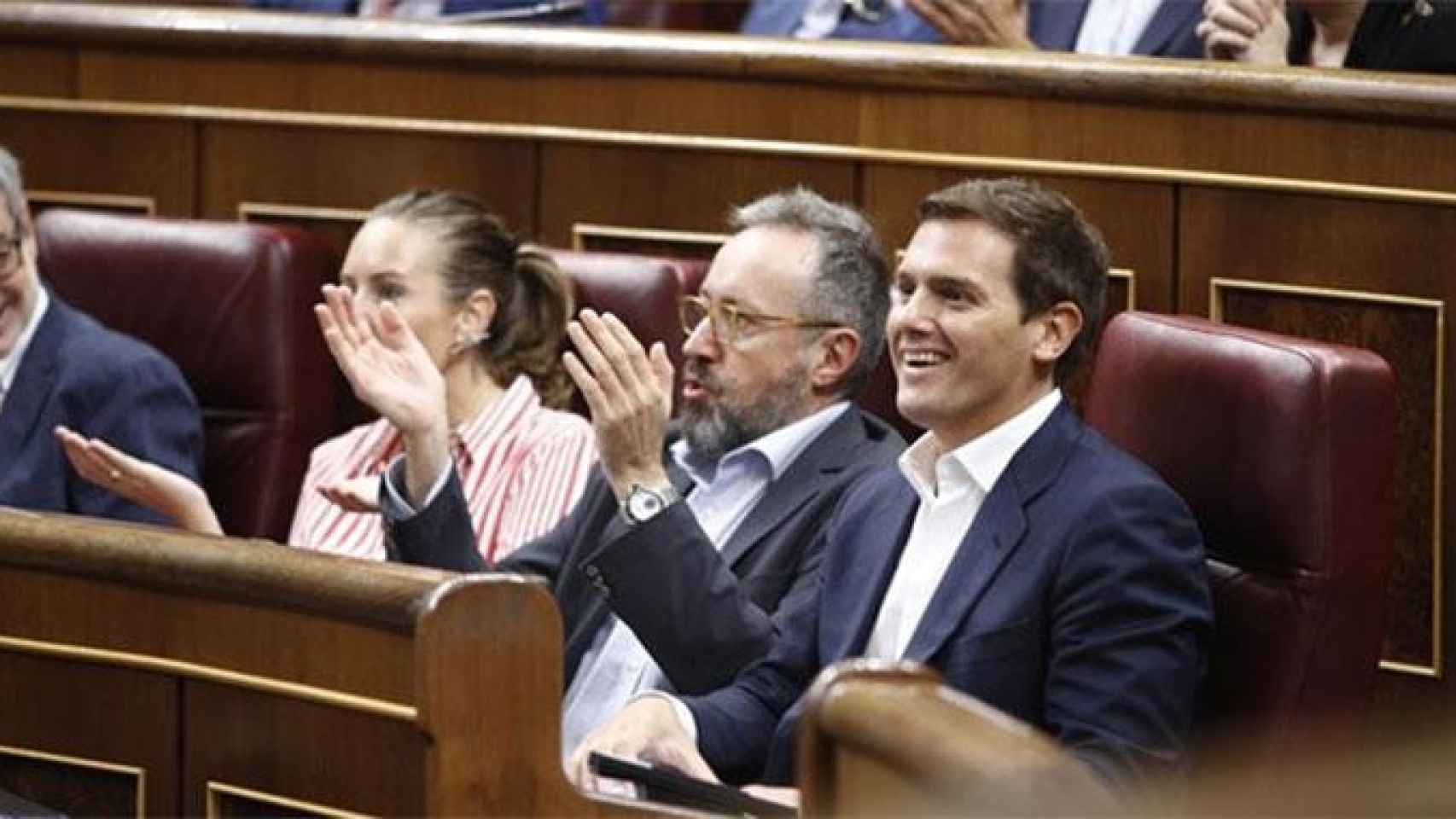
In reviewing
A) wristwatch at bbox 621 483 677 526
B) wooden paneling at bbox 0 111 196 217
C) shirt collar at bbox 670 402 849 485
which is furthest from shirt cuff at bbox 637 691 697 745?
wooden paneling at bbox 0 111 196 217

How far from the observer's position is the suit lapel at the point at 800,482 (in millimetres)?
1948

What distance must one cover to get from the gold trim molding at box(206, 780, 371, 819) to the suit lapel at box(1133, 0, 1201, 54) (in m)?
1.05

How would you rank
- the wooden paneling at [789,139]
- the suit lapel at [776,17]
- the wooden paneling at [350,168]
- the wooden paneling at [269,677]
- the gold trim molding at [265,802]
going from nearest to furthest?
the wooden paneling at [269,677] → the gold trim molding at [265,802] → the wooden paneling at [789,139] → the wooden paneling at [350,168] → the suit lapel at [776,17]

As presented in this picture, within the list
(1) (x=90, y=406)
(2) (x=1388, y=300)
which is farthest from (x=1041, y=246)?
(1) (x=90, y=406)

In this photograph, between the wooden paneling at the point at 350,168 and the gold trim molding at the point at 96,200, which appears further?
the gold trim molding at the point at 96,200

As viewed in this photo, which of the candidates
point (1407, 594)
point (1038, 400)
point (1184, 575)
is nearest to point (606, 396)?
point (1038, 400)

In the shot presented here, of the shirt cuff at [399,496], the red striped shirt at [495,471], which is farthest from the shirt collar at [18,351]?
the shirt cuff at [399,496]

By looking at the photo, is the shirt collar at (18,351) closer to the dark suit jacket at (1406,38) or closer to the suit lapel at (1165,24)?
the suit lapel at (1165,24)

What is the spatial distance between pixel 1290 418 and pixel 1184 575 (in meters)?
0.12

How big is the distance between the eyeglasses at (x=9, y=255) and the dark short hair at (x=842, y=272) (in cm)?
60

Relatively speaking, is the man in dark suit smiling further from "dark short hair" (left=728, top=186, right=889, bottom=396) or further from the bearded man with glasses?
"dark short hair" (left=728, top=186, right=889, bottom=396)

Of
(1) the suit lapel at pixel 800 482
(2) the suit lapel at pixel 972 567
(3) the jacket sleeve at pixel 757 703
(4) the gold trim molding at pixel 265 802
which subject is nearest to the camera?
(4) the gold trim molding at pixel 265 802

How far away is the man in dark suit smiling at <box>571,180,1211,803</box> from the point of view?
5.37 ft

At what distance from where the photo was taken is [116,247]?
251 centimetres
